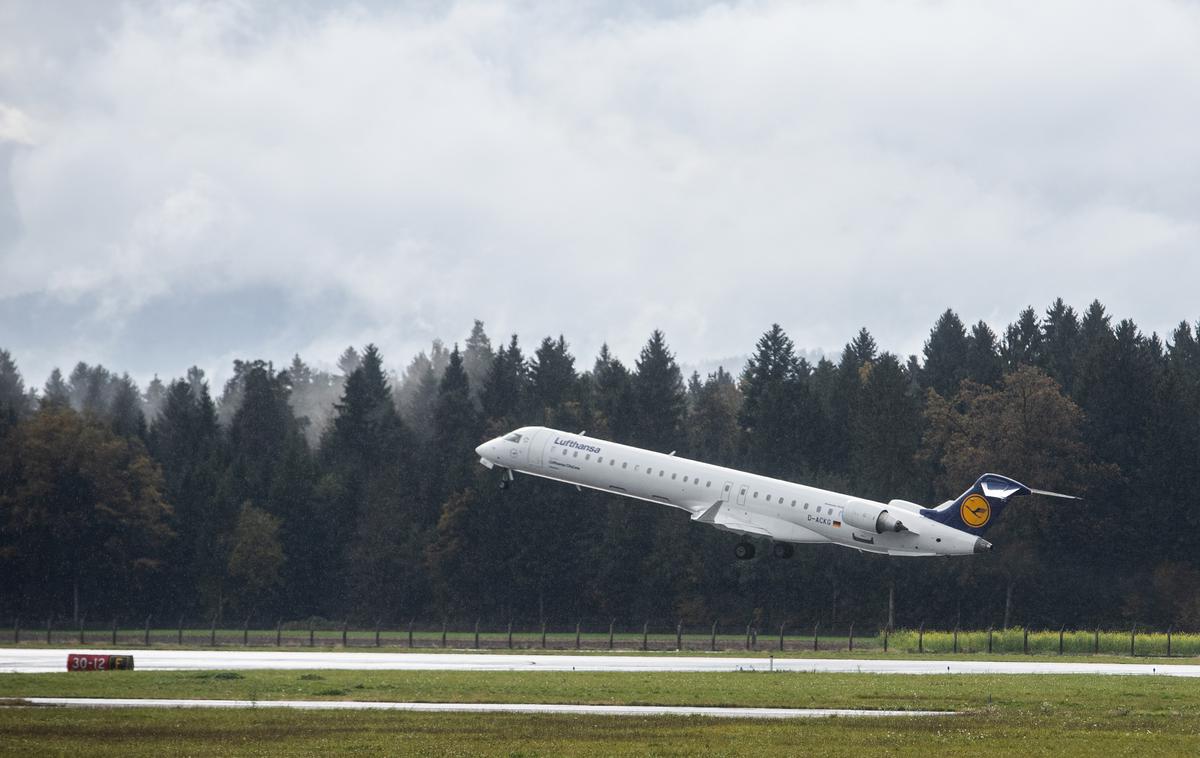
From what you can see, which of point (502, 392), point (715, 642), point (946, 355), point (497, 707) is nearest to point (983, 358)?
point (946, 355)

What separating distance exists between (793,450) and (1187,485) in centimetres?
3351

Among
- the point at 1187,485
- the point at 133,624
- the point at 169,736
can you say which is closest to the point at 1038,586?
the point at 1187,485

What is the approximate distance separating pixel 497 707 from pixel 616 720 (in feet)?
15.6

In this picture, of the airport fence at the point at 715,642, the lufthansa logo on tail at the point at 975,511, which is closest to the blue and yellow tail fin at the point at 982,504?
the lufthansa logo on tail at the point at 975,511

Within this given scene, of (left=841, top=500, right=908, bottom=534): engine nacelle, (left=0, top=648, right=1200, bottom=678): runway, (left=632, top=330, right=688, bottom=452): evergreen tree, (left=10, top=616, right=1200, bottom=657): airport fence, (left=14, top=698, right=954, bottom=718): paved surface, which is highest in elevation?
(left=632, top=330, right=688, bottom=452): evergreen tree

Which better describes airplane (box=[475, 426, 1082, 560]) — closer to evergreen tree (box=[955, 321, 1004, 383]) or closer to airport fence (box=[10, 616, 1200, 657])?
airport fence (box=[10, 616, 1200, 657])

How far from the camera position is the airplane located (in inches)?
3086

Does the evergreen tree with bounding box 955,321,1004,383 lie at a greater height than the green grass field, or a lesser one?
greater

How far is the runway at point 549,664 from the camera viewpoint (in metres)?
62.1

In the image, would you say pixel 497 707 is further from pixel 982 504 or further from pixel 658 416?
pixel 658 416

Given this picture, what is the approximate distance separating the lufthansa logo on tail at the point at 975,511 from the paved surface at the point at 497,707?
3480cm

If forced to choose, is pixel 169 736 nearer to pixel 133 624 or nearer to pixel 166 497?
pixel 133 624

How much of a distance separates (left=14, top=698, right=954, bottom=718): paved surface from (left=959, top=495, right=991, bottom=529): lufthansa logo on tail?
3480cm

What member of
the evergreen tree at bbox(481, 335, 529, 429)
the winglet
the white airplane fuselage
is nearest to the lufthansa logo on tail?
the white airplane fuselage
